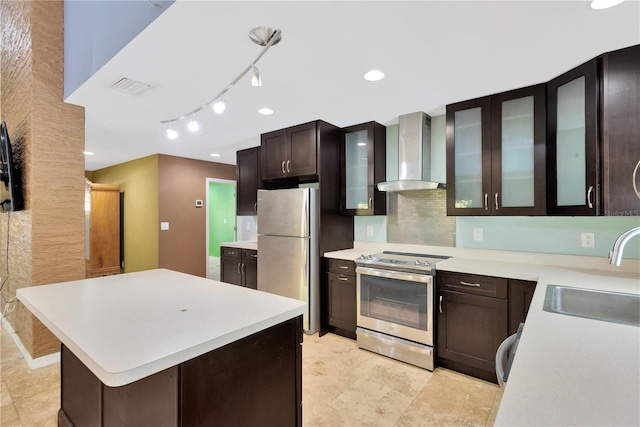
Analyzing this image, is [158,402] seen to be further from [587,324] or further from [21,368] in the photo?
[21,368]

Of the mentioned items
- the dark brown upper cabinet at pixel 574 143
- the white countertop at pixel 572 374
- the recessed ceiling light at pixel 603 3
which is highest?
the recessed ceiling light at pixel 603 3

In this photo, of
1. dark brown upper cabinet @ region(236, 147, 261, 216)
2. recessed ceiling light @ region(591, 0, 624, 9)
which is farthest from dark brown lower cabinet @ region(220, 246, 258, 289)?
recessed ceiling light @ region(591, 0, 624, 9)

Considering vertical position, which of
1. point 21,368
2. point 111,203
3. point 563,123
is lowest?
point 21,368

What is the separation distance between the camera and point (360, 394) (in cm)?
218

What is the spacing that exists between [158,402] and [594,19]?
2568mm

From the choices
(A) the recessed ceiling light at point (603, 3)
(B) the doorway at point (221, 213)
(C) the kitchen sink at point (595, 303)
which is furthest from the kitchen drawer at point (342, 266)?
(B) the doorway at point (221, 213)

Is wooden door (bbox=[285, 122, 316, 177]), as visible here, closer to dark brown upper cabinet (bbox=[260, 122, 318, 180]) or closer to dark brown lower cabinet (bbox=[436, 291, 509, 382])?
dark brown upper cabinet (bbox=[260, 122, 318, 180])

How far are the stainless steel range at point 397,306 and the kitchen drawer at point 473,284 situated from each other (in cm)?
11

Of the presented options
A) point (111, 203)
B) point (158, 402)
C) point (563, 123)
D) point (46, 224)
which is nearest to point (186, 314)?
point (158, 402)

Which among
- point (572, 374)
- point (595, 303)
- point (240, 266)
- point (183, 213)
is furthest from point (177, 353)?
point (183, 213)

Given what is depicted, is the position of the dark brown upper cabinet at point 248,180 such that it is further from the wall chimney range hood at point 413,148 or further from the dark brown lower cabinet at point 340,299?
the wall chimney range hood at point 413,148

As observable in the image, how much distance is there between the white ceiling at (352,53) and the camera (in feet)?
4.91

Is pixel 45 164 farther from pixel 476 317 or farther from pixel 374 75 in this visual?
pixel 476 317

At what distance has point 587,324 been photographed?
1.13 metres
